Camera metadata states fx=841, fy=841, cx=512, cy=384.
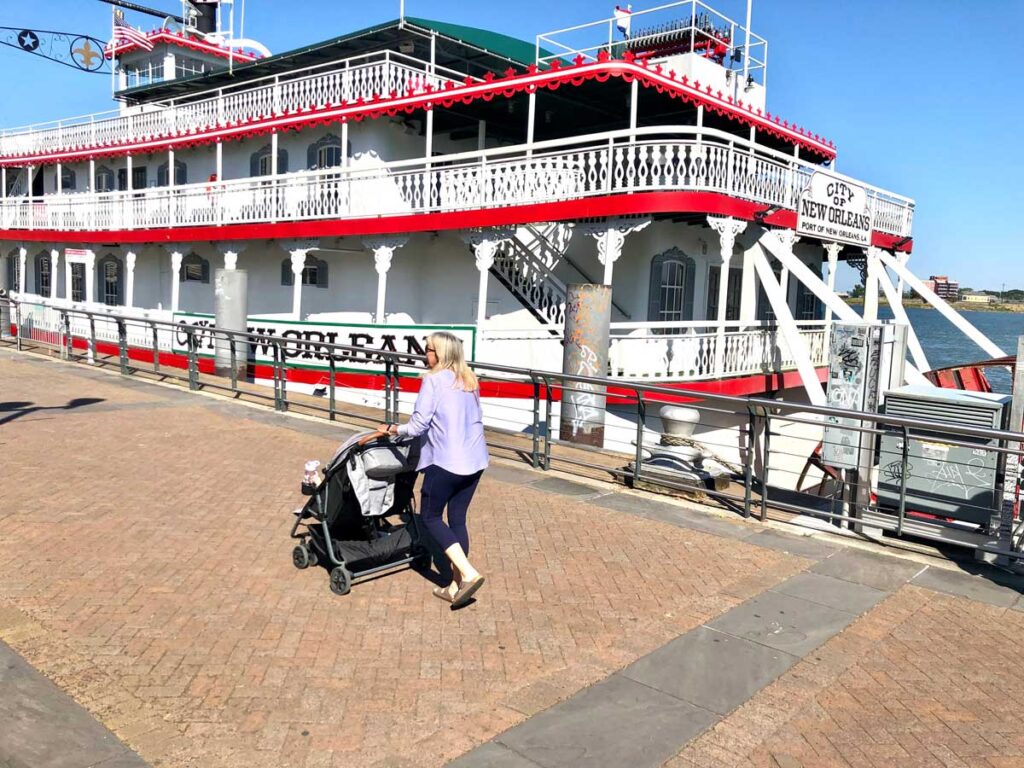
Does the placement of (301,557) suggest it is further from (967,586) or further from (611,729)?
(967,586)

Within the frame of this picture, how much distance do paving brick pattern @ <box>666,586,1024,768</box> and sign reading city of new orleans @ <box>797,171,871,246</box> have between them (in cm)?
528

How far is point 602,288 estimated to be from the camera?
36.6 feet

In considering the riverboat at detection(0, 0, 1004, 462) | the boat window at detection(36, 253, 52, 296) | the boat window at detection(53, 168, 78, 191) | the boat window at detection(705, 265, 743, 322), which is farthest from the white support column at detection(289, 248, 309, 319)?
the boat window at detection(36, 253, 52, 296)

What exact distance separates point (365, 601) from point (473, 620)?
2.57 ft

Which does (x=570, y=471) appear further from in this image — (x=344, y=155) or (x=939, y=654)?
(x=344, y=155)

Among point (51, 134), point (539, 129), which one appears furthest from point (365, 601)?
point (51, 134)

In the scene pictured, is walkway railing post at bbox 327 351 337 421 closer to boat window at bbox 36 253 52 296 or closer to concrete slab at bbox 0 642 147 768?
concrete slab at bbox 0 642 147 768

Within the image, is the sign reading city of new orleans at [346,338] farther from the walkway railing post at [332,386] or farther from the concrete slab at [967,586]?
the concrete slab at [967,586]

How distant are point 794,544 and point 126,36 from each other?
100ft

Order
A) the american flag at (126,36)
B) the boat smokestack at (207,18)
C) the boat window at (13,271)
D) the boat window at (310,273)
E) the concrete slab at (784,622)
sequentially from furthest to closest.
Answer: the boat window at (13,271)
the boat smokestack at (207,18)
the american flag at (126,36)
the boat window at (310,273)
the concrete slab at (784,622)

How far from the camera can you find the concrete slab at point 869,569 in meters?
6.23

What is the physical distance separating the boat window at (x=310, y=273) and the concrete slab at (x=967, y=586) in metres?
16.8

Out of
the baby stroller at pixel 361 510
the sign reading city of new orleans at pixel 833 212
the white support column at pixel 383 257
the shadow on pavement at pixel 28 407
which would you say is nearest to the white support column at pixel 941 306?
the sign reading city of new orleans at pixel 833 212

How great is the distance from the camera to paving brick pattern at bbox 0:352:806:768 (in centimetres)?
408
